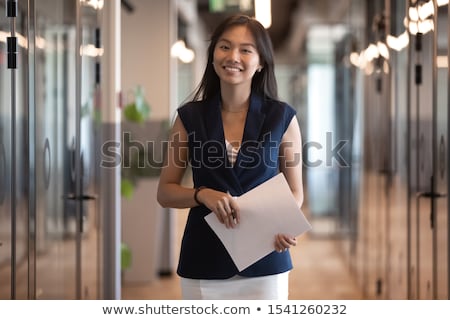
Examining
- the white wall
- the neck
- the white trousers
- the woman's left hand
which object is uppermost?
the white wall

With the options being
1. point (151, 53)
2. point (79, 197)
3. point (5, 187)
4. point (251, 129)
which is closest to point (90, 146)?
point (79, 197)

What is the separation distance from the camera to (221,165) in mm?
1975

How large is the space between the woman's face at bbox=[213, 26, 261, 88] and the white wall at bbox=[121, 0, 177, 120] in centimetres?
354

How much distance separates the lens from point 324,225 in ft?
25.9

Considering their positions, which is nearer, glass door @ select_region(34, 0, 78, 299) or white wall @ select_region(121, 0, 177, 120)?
glass door @ select_region(34, 0, 78, 299)

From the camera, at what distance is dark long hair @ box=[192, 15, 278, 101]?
1.99 metres

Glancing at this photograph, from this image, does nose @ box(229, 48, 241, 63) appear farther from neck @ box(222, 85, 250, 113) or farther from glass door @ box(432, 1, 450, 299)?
glass door @ box(432, 1, 450, 299)

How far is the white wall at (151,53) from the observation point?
553cm

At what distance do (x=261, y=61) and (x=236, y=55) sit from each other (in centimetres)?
9

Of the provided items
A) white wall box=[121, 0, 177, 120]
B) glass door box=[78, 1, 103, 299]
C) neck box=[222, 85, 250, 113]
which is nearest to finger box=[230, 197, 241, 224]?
neck box=[222, 85, 250, 113]

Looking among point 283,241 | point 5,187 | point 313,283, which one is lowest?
point 313,283

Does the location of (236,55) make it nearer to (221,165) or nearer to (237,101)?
(237,101)

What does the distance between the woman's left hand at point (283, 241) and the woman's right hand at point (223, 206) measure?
0.12 metres
